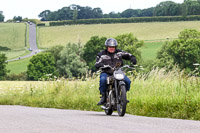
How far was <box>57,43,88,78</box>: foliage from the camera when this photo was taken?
91.9 metres

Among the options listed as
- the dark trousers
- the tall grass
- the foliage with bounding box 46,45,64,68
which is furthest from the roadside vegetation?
the foliage with bounding box 46,45,64,68

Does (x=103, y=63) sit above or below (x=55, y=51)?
above

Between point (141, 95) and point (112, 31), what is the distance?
120721 millimetres

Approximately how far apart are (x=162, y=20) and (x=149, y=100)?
136217 millimetres

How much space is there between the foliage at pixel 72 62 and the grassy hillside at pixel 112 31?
19907mm

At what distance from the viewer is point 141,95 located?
11.0 meters

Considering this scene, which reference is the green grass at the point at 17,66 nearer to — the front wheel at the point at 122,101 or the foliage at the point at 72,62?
the foliage at the point at 72,62

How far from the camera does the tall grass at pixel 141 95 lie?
907 cm

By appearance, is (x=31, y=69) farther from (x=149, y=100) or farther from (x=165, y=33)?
(x=149, y=100)

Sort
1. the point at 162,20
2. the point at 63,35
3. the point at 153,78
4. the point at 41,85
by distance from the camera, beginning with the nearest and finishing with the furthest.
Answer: the point at 153,78, the point at 41,85, the point at 63,35, the point at 162,20

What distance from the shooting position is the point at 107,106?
32.5 ft

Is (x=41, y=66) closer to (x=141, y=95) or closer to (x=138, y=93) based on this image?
(x=138, y=93)

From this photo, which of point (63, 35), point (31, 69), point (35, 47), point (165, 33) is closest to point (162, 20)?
point (165, 33)

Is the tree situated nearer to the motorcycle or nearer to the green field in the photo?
the green field
